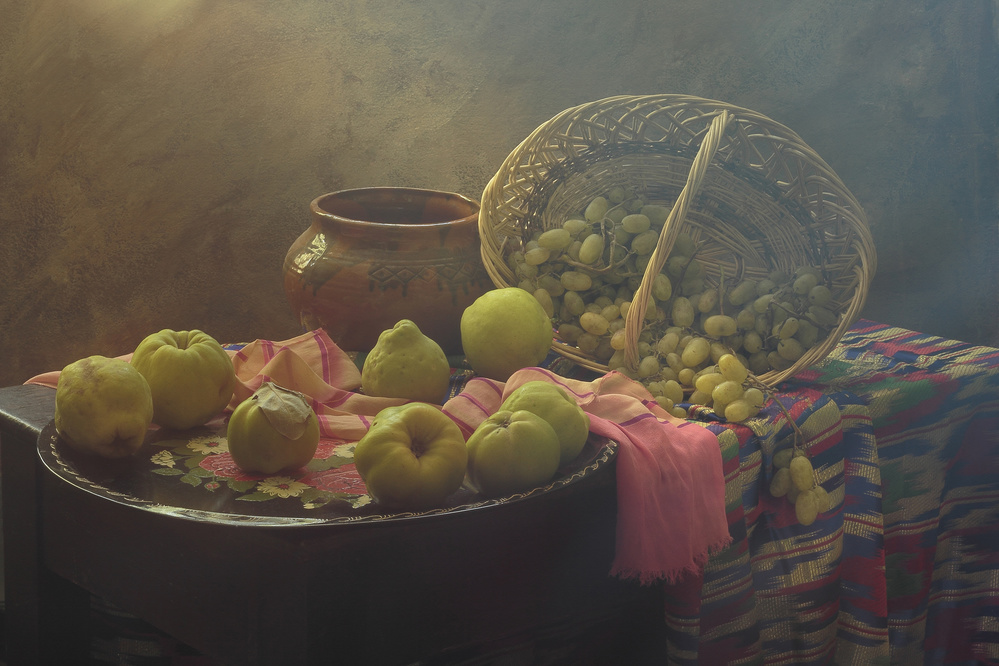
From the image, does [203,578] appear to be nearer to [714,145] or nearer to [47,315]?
[714,145]

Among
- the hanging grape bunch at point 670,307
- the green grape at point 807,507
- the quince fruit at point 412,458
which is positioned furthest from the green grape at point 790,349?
the quince fruit at point 412,458

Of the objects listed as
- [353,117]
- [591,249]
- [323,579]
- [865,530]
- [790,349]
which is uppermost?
[353,117]

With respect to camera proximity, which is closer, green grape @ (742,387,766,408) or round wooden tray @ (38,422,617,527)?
round wooden tray @ (38,422,617,527)

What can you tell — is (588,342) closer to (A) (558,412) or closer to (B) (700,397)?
(B) (700,397)

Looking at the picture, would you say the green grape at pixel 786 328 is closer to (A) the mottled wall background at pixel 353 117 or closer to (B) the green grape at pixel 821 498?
(B) the green grape at pixel 821 498

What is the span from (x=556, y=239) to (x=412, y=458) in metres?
0.63

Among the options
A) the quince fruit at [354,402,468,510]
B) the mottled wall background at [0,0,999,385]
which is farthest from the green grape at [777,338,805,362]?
the mottled wall background at [0,0,999,385]

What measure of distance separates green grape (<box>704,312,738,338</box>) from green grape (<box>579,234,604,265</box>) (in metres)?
0.19

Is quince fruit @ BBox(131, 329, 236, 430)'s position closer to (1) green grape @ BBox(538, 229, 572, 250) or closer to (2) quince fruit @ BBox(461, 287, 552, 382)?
(2) quince fruit @ BBox(461, 287, 552, 382)

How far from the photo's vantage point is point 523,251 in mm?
1412

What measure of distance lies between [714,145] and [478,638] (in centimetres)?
72

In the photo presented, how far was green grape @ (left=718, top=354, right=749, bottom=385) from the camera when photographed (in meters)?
1.18

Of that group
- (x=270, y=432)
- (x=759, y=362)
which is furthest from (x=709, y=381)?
(x=270, y=432)

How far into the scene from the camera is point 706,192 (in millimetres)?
1405
